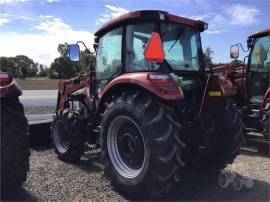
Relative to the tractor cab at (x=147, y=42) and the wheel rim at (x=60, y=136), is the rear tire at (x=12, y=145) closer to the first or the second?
the tractor cab at (x=147, y=42)

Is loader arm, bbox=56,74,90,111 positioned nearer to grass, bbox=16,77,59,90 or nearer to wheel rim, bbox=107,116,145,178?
wheel rim, bbox=107,116,145,178

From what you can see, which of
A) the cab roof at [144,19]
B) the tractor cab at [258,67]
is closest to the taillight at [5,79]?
the cab roof at [144,19]

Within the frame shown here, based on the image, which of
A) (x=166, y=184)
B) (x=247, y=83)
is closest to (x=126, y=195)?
(x=166, y=184)

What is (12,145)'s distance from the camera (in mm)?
4387

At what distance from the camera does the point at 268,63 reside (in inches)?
333

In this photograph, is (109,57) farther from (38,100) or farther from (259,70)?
(38,100)

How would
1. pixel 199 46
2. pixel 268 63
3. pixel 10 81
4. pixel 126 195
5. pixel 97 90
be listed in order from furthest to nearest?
pixel 268 63, pixel 97 90, pixel 199 46, pixel 126 195, pixel 10 81

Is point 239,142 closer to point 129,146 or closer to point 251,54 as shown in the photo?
point 129,146

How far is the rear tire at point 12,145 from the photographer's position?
14.3ft

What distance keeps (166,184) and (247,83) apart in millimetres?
4999

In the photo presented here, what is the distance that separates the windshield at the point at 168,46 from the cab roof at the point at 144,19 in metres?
0.08

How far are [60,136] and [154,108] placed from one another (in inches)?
117

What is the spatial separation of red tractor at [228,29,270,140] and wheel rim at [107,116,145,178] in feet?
12.9

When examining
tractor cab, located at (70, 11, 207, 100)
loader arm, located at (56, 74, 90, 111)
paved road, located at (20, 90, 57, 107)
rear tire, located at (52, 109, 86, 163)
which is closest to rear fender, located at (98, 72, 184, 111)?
tractor cab, located at (70, 11, 207, 100)
